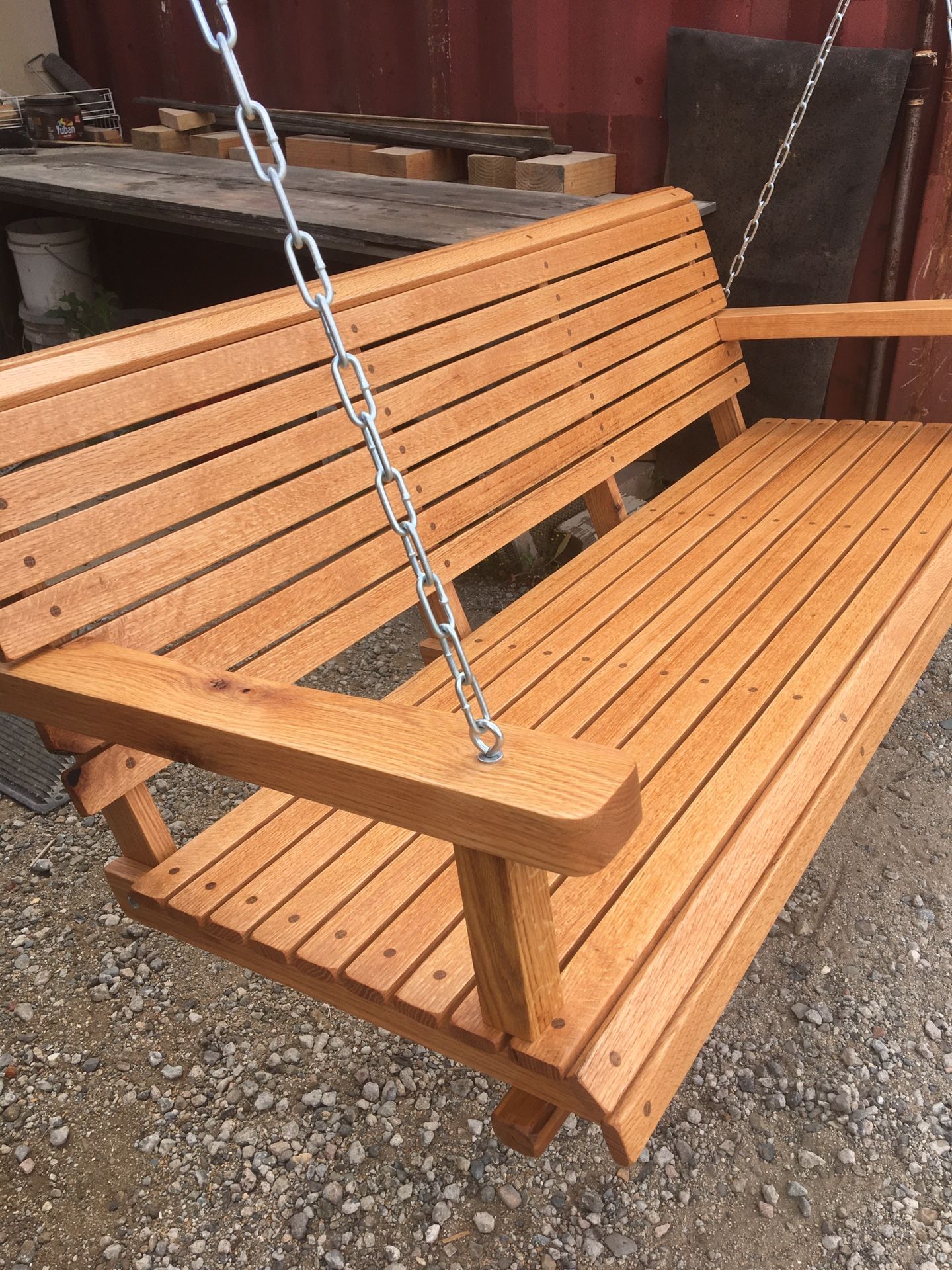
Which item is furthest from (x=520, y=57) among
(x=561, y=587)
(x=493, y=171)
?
(x=561, y=587)

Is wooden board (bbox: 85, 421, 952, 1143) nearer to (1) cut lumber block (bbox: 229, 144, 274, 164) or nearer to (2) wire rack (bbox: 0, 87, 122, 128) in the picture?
(1) cut lumber block (bbox: 229, 144, 274, 164)

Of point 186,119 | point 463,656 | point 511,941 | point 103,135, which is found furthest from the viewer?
point 103,135

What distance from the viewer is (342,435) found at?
2.15 metres

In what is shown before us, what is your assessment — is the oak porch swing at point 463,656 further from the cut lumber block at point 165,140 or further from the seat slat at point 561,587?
the cut lumber block at point 165,140

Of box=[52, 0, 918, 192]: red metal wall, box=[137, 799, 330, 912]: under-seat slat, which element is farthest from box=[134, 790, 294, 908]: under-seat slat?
box=[52, 0, 918, 192]: red metal wall

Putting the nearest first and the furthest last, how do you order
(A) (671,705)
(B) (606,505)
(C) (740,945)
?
(C) (740,945) < (A) (671,705) < (B) (606,505)

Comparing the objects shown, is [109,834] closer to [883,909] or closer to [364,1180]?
[364,1180]

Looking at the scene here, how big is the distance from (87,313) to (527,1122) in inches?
203

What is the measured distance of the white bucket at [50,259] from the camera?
562 centimetres

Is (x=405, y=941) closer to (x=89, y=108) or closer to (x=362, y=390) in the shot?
(x=362, y=390)

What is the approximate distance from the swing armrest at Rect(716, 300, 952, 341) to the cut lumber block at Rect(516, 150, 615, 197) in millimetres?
909

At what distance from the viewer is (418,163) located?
454 centimetres

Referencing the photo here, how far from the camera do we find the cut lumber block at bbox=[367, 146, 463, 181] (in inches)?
178

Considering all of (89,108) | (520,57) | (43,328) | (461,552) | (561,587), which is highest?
(520,57)
